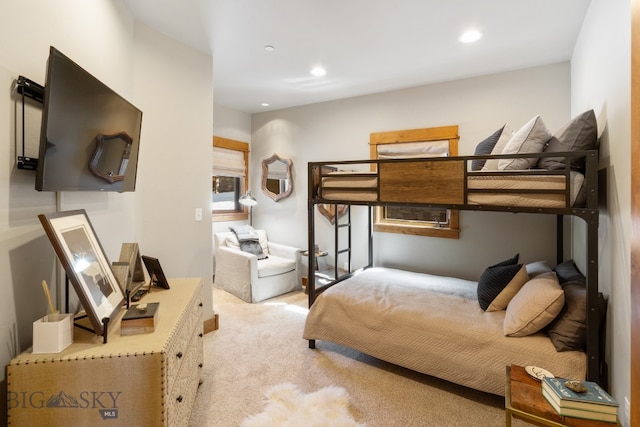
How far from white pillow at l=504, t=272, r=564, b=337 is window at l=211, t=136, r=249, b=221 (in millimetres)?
3898

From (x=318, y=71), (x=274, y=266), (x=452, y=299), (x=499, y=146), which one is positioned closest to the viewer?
(x=499, y=146)

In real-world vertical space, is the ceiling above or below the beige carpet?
above

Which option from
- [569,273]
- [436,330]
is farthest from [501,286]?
[436,330]

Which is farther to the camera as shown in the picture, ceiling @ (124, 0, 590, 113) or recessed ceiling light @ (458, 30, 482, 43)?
recessed ceiling light @ (458, 30, 482, 43)

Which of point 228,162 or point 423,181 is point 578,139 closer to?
point 423,181

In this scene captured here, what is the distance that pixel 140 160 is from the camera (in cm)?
247

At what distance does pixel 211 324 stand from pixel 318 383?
1.33 metres

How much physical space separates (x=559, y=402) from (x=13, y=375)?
6.63 ft

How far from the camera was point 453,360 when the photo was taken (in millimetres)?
2094

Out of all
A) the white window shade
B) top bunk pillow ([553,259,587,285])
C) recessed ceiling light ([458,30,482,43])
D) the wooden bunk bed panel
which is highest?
recessed ceiling light ([458,30,482,43])

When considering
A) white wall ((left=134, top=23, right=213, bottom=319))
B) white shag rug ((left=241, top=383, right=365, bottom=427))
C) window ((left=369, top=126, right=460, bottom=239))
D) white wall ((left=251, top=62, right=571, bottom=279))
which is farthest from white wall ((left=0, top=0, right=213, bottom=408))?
window ((left=369, top=126, right=460, bottom=239))

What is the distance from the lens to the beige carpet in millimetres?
1941

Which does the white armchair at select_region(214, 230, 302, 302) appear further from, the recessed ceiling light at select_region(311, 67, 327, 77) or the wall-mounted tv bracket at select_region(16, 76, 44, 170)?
the wall-mounted tv bracket at select_region(16, 76, 44, 170)

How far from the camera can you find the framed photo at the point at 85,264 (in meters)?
1.22
